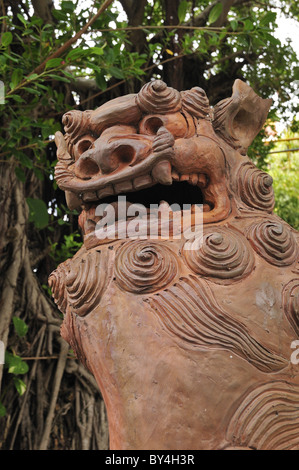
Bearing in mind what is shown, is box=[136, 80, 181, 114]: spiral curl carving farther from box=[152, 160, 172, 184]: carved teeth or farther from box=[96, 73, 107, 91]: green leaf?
box=[96, 73, 107, 91]: green leaf

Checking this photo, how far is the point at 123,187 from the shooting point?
4.68 feet

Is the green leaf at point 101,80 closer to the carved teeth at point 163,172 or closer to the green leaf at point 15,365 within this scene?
the carved teeth at point 163,172

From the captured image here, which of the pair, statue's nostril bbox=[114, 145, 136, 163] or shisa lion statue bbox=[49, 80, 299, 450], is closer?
shisa lion statue bbox=[49, 80, 299, 450]

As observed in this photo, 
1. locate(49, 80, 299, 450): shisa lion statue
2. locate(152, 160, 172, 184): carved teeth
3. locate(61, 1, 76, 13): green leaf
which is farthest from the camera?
locate(61, 1, 76, 13): green leaf

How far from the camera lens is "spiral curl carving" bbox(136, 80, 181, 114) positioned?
1450mm

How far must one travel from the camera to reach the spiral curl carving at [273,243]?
52.8 inches

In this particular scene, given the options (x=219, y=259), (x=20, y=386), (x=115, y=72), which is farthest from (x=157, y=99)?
(x=20, y=386)

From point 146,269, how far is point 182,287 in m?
0.09

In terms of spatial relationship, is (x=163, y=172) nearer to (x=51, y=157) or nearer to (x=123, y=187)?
(x=123, y=187)

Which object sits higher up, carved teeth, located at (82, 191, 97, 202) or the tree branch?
the tree branch

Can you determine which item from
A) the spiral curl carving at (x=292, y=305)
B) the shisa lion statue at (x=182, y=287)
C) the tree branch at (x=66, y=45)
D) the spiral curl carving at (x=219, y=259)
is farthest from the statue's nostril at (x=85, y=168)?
the tree branch at (x=66, y=45)

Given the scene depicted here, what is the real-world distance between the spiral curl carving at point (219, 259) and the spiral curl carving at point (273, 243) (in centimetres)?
5

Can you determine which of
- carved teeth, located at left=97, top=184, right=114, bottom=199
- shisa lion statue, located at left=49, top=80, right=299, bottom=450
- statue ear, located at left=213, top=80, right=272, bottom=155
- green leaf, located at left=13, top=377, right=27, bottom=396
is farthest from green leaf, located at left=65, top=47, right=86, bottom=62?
green leaf, located at left=13, top=377, right=27, bottom=396
